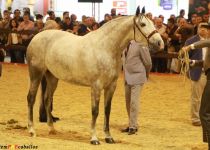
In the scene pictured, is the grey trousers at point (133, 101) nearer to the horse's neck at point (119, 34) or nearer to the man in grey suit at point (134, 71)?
the man in grey suit at point (134, 71)

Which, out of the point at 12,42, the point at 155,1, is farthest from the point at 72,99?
the point at 155,1

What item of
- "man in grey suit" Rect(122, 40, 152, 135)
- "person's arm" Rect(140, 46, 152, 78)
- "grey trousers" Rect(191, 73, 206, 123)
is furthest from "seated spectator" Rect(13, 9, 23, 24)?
"person's arm" Rect(140, 46, 152, 78)

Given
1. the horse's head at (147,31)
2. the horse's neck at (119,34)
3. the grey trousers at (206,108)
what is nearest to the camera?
the grey trousers at (206,108)

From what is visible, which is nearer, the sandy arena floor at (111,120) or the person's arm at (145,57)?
the sandy arena floor at (111,120)

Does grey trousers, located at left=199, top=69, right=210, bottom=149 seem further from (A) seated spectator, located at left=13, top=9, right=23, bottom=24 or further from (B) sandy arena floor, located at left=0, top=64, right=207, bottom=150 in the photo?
(A) seated spectator, located at left=13, top=9, right=23, bottom=24

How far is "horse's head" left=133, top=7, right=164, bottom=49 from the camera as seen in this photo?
8.30 metres

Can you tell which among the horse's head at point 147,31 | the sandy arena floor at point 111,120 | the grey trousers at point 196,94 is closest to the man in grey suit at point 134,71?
the sandy arena floor at point 111,120

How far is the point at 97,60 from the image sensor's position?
331 inches

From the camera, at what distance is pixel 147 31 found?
8.38m

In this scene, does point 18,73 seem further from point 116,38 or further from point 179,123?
point 116,38

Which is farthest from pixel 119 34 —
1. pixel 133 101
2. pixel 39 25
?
pixel 39 25

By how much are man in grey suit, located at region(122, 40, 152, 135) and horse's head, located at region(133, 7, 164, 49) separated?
96cm

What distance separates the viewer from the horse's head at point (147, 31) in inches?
327

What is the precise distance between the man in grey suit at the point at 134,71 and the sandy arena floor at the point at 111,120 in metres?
0.40
